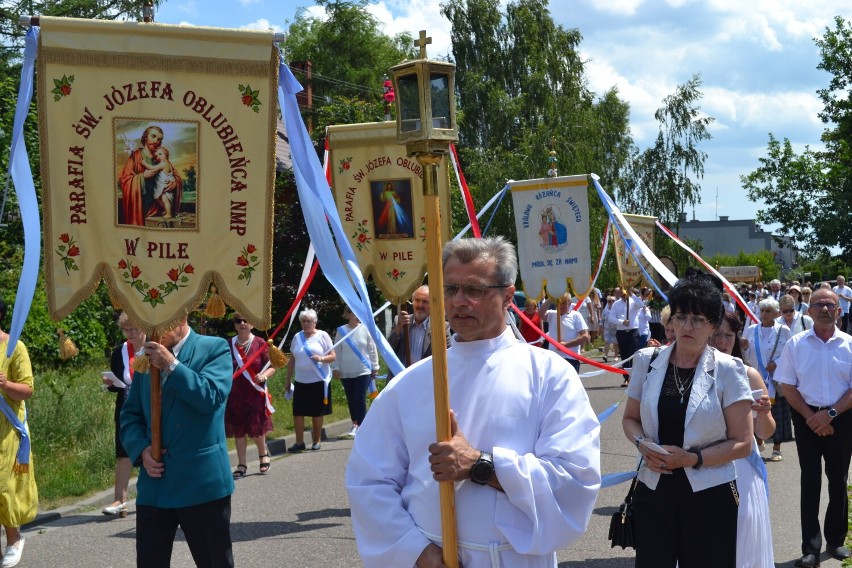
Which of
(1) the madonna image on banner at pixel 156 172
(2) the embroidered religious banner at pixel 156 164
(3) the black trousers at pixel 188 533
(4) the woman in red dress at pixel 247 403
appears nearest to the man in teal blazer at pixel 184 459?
(3) the black trousers at pixel 188 533

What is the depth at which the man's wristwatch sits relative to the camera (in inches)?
135

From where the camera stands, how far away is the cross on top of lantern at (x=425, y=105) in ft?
11.9

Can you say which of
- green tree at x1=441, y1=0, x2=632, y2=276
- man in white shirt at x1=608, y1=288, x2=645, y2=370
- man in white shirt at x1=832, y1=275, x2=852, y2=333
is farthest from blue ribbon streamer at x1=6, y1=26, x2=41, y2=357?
green tree at x1=441, y1=0, x2=632, y2=276

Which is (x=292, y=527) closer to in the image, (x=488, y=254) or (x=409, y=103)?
(x=488, y=254)

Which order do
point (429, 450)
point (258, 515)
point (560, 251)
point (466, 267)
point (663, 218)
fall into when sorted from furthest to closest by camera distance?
point (663, 218)
point (560, 251)
point (258, 515)
point (466, 267)
point (429, 450)

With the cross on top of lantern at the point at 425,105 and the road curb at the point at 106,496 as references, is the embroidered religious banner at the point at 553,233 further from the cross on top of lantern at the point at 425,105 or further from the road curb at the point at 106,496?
the cross on top of lantern at the point at 425,105

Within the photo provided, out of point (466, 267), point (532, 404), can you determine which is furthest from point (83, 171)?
point (532, 404)

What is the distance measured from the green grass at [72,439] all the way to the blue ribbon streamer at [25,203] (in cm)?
512

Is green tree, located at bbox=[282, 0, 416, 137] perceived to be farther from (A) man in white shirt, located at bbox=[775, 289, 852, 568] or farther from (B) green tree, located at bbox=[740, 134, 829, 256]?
(A) man in white shirt, located at bbox=[775, 289, 852, 568]

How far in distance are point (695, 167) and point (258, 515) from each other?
34828mm

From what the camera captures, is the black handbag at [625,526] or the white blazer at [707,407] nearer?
the white blazer at [707,407]

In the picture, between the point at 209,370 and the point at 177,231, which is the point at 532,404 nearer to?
the point at 209,370

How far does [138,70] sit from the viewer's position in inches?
221

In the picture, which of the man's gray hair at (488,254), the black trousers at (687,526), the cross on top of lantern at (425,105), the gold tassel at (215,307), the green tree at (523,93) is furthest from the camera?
the green tree at (523,93)
